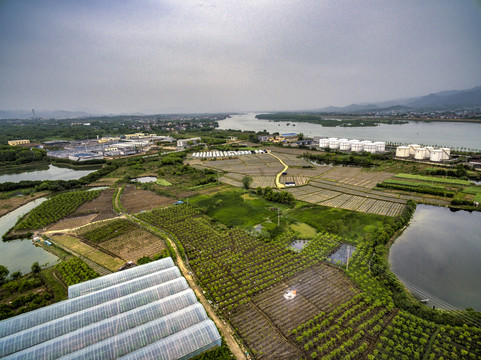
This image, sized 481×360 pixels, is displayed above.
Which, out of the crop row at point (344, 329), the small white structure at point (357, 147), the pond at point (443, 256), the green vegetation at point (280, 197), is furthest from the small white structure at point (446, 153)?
the crop row at point (344, 329)

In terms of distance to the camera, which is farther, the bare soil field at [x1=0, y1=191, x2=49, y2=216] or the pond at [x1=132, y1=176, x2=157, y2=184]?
the pond at [x1=132, y1=176, x2=157, y2=184]

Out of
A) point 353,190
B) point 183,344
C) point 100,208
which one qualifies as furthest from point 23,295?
point 353,190

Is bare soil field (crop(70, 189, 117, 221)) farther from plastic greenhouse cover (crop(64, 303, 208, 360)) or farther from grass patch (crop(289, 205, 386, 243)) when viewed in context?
grass patch (crop(289, 205, 386, 243))

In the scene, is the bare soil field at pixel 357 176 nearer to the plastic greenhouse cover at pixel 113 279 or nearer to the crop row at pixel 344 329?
the crop row at pixel 344 329

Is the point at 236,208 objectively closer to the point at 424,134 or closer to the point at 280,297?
the point at 280,297

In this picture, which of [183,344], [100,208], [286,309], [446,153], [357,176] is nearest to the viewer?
[183,344]

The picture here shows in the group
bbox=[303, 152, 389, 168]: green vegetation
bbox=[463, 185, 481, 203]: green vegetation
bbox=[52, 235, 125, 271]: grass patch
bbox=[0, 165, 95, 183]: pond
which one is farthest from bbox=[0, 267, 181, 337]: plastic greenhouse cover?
bbox=[303, 152, 389, 168]: green vegetation

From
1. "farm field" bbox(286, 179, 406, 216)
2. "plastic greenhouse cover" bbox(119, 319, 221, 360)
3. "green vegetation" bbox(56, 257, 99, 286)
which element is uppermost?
"plastic greenhouse cover" bbox(119, 319, 221, 360)

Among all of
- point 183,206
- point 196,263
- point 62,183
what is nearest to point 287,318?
point 196,263
